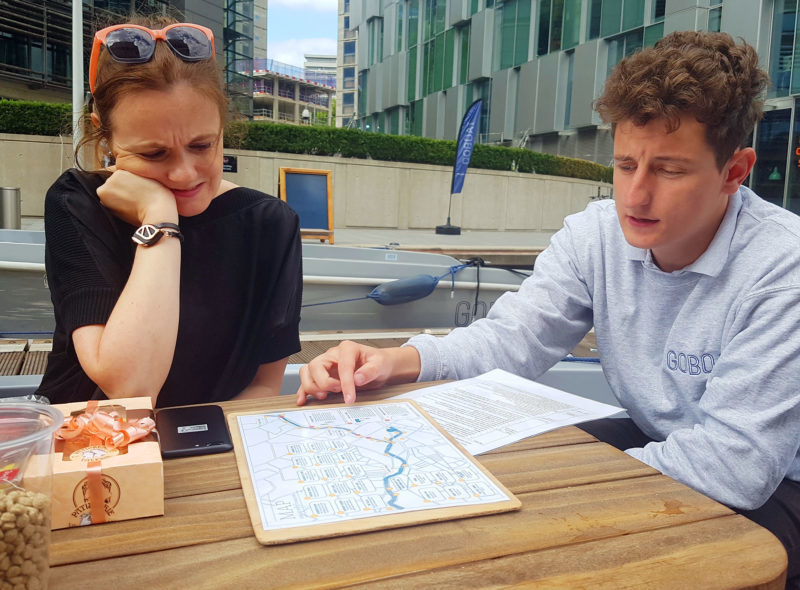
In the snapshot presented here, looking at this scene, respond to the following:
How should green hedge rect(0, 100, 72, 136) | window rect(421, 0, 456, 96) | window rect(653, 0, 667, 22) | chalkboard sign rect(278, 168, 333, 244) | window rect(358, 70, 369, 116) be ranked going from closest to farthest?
chalkboard sign rect(278, 168, 333, 244) < green hedge rect(0, 100, 72, 136) < window rect(653, 0, 667, 22) < window rect(421, 0, 456, 96) < window rect(358, 70, 369, 116)

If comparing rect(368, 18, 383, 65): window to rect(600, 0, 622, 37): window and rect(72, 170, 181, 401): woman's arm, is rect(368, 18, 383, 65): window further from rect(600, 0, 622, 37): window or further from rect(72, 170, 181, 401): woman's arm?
rect(72, 170, 181, 401): woman's arm

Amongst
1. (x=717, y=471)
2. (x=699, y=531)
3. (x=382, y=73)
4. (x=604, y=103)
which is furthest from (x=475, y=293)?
(x=382, y=73)

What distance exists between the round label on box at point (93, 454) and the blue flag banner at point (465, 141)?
44.7 ft

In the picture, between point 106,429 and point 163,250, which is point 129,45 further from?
point 106,429

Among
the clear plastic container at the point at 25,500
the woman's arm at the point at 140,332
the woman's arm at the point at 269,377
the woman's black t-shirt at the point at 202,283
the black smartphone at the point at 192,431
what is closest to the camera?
the clear plastic container at the point at 25,500

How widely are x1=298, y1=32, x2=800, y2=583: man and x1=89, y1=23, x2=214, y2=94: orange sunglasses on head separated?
2.71 ft

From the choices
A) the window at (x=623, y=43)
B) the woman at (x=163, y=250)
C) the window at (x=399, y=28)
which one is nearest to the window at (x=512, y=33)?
the window at (x=623, y=43)

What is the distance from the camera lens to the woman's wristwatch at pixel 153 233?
144 centimetres

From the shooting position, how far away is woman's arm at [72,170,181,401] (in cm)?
130

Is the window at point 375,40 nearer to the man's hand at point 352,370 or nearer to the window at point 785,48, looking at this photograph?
the window at point 785,48

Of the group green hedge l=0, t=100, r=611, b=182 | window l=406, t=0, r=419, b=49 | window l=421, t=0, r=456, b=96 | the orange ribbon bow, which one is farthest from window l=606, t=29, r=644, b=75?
the orange ribbon bow

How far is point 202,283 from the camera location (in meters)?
1.67

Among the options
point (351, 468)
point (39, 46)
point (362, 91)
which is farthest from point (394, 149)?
point (362, 91)

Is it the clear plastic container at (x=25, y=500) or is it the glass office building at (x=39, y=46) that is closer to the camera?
the clear plastic container at (x=25, y=500)
